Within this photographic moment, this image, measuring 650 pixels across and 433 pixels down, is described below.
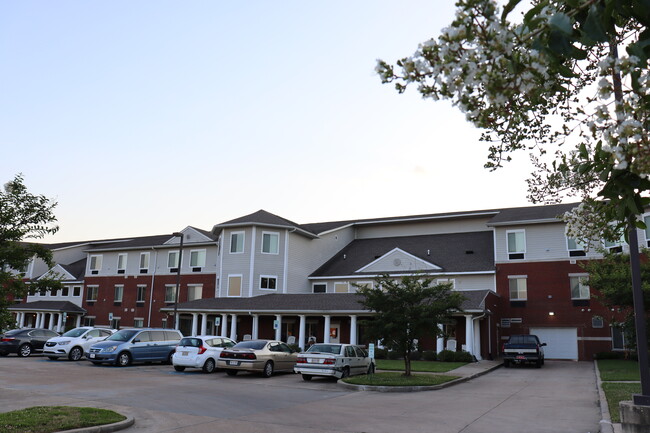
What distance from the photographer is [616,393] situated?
15305mm

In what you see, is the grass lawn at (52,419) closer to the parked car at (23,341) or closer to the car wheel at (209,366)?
the car wheel at (209,366)

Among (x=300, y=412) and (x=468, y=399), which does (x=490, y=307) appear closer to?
Result: (x=468, y=399)

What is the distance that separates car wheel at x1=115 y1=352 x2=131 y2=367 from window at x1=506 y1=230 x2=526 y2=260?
24897 millimetres

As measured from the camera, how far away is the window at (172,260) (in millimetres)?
48219

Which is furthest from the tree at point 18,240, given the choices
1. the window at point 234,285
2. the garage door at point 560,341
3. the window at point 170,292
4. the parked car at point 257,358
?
the window at point 170,292

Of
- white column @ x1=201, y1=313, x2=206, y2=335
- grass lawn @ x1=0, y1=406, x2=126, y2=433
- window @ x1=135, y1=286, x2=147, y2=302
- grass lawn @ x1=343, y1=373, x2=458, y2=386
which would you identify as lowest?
grass lawn @ x1=343, y1=373, x2=458, y2=386

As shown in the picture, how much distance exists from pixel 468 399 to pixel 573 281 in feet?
73.9

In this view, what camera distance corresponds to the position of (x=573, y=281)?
115 ft

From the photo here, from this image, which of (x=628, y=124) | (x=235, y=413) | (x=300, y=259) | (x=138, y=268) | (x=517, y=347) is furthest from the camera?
(x=138, y=268)

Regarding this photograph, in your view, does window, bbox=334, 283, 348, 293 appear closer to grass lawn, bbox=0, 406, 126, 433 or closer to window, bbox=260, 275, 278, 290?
window, bbox=260, 275, 278, 290

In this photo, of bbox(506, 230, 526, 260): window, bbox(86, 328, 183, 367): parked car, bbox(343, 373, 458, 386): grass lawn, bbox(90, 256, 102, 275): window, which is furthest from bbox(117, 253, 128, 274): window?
A: bbox(343, 373, 458, 386): grass lawn

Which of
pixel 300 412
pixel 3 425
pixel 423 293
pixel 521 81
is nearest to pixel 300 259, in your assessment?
pixel 423 293

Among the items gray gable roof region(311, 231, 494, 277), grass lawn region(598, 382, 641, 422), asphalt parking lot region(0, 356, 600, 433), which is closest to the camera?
asphalt parking lot region(0, 356, 600, 433)

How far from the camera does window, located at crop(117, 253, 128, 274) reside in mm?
51375
